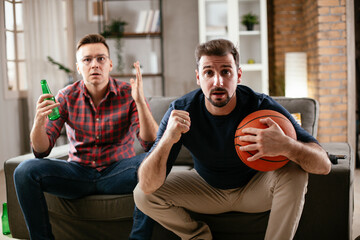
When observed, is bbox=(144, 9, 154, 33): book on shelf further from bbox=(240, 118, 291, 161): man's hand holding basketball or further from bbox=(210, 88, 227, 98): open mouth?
bbox=(240, 118, 291, 161): man's hand holding basketball

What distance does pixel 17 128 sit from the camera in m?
4.99

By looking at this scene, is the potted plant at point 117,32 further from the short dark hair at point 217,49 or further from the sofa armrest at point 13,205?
the short dark hair at point 217,49

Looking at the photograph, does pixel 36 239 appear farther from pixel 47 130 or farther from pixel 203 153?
pixel 203 153

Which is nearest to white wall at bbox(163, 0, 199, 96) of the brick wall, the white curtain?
the white curtain

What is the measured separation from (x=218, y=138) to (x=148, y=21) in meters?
3.82

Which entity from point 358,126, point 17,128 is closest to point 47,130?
point 17,128

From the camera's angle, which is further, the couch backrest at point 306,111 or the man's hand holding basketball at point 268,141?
the couch backrest at point 306,111

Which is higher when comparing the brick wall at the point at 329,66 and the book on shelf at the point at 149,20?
the book on shelf at the point at 149,20

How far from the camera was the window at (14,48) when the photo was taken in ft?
15.8

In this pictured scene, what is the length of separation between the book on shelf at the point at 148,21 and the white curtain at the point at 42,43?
1.03 meters

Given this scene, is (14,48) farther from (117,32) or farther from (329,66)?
(329,66)

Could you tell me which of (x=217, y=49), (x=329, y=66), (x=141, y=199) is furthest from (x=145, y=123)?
(x=329, y=66)

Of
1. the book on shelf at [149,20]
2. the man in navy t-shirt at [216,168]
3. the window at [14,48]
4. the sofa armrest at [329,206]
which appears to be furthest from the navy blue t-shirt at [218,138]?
the book on shelf at [149,20]

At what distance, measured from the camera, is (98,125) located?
2.18 metres
